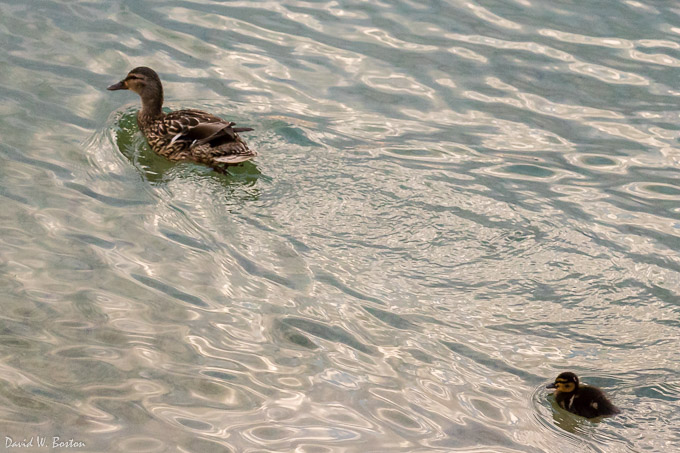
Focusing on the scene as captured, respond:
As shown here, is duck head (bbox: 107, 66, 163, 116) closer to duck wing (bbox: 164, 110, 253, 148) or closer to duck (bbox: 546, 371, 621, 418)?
duck wing (bbox: 164, 110, 253, 148)

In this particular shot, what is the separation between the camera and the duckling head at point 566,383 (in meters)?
4.59

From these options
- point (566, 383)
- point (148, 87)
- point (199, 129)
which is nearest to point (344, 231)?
point (199, 129)

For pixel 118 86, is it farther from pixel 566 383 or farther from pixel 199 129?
pixel 566 383

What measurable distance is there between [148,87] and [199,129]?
0.82 meters

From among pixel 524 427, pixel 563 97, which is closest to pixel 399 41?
pixel 563 97

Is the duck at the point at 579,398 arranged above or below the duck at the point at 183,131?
below

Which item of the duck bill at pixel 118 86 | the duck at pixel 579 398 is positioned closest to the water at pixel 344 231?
the duck at pixel 579 398

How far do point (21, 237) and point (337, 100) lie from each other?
3185mm

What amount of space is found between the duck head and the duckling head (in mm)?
4225

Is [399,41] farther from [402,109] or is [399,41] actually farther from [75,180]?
A: [75,180]

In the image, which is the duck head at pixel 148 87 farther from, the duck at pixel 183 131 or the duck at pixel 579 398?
the duck at pixel 579 398

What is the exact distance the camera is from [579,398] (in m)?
4.58

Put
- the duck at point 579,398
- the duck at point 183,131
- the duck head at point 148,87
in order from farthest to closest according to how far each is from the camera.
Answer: the duck head at point 148,87 → the duck at point 183,131 → the duck at point 579,398

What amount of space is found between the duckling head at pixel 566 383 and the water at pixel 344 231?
0.17 meters
